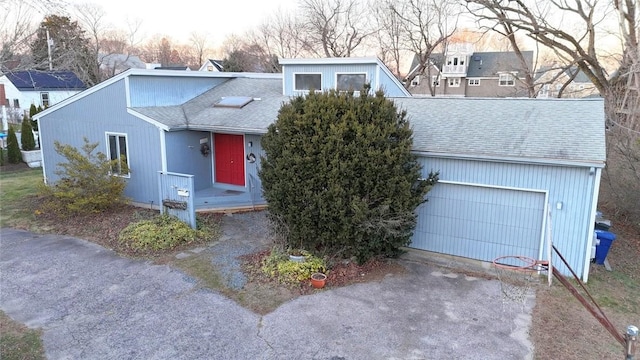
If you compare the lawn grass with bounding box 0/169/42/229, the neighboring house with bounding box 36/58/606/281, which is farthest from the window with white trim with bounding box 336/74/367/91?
the lawn grass with bounding box 0/169/42/229

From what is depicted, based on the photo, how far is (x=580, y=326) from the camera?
7.13m

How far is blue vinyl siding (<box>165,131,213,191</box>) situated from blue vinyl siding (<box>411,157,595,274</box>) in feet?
26.5

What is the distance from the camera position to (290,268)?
8.83 m

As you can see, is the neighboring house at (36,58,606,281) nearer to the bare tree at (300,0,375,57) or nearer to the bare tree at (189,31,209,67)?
the bare tree at (300,0,375,57)

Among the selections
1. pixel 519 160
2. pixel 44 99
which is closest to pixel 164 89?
pixel 519 160

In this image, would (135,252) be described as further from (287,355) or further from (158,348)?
(287,355)

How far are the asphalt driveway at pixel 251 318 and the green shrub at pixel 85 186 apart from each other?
9.97ft

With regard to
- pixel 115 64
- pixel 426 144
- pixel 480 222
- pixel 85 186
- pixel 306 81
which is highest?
pixel 115 64

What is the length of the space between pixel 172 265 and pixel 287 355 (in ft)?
14.0

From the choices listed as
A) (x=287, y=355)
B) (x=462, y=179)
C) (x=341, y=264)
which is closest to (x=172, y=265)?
(x=341, y=264)

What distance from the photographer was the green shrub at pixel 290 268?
8672mm

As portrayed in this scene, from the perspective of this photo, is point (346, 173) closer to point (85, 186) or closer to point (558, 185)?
point (558, 185)

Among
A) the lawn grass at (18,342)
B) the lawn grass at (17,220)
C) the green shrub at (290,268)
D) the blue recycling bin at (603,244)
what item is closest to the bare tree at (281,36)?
the lawn grass at (17,220)

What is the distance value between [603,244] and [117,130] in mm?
13432
